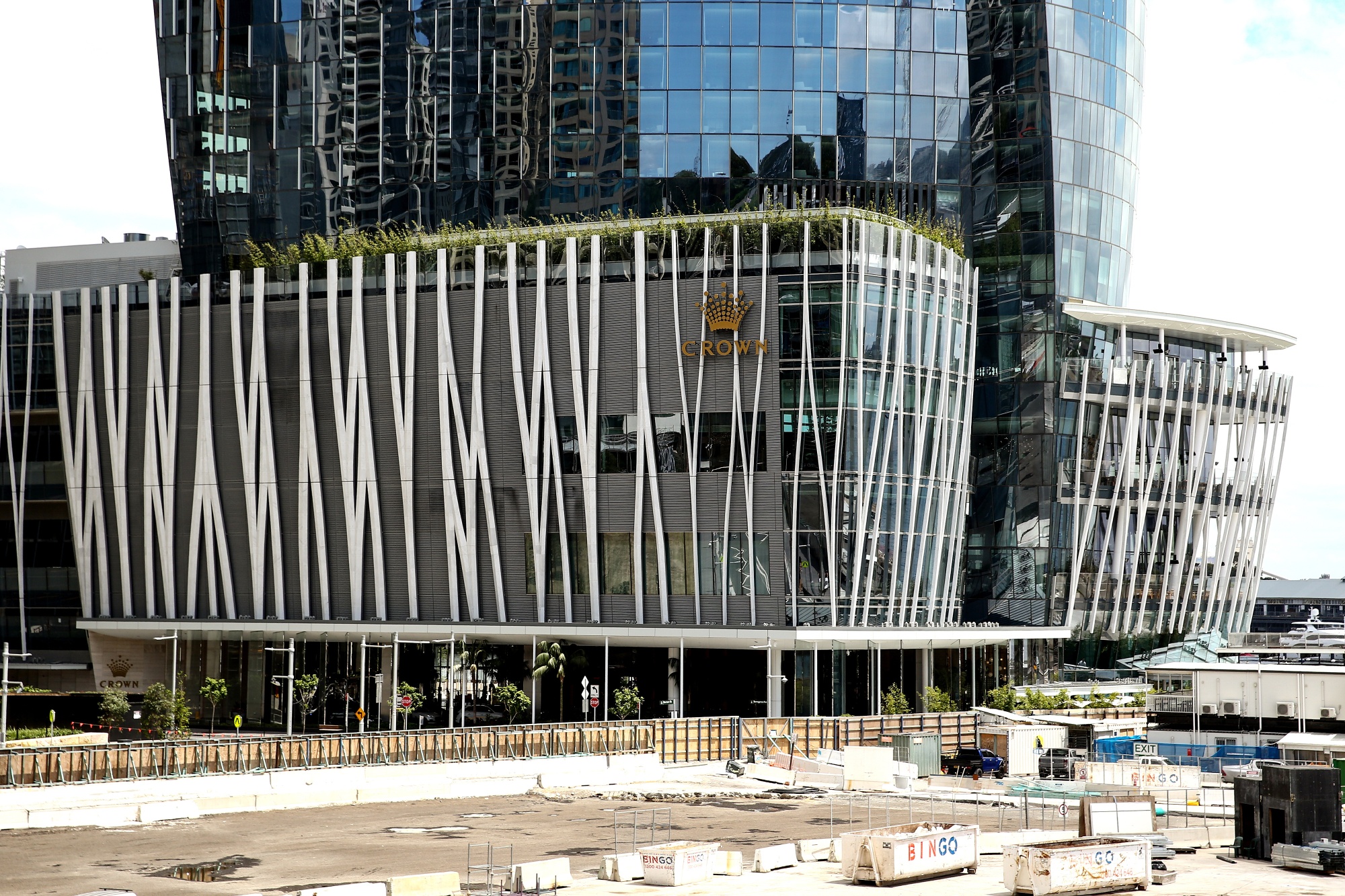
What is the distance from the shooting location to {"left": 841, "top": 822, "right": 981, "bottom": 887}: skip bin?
36.3 meters

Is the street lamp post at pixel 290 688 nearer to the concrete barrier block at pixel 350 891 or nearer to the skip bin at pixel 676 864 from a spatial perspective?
the skip bin at pixel 676 864

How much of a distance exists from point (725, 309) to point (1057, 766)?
24.5 m

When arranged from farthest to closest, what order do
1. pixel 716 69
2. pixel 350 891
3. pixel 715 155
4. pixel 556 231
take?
pixel 715 155 → pixel 716 69 → pixel 556 231 → pixel 350 891

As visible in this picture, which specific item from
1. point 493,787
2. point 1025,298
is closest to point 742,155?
point 1025,298

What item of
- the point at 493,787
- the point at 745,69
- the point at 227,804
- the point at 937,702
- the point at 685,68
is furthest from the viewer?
the point at 685,68

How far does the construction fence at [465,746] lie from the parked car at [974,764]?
3291mm

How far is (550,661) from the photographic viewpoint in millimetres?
75312

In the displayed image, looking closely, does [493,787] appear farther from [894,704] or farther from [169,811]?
[894,704]

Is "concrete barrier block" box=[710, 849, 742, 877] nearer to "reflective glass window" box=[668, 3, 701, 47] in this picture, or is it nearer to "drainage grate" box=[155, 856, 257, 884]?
"drainage grate" box=[155, 856, 257, 884]

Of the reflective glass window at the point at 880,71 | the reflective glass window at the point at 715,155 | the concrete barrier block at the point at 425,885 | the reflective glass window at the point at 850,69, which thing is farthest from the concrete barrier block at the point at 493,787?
the reflective glass window at the point at 880,71

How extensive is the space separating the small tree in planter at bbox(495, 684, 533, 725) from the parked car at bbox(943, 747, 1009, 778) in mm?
19476

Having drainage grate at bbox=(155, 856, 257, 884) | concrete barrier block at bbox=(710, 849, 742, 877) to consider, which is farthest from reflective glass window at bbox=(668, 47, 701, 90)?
concrete barrier block at bbox=(710, 849, 742, 877)

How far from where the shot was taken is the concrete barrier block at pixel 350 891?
30.3 metres

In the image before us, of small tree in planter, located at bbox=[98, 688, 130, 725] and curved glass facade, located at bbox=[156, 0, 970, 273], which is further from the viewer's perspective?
curved glass facade, located at bbox=[156, 0, 970, 273]
